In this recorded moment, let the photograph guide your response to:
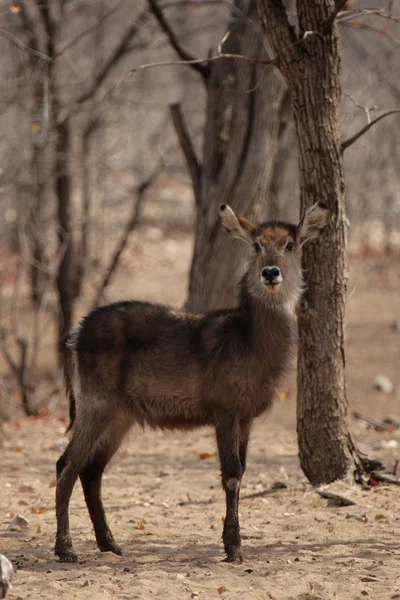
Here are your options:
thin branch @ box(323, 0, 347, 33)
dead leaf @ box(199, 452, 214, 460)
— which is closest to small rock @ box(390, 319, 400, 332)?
dead leaf @ box(199, 452, 214, 460)

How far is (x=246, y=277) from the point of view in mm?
6062

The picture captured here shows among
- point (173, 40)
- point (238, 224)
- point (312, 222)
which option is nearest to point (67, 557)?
point (238, 224)

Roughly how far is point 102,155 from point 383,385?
5.62m

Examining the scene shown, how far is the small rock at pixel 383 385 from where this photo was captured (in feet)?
42.7

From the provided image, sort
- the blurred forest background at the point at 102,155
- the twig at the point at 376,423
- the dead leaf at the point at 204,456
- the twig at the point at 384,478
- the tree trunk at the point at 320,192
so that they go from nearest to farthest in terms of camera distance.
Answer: the tree trunk at the point at 320,192 < the twig at the point at 384,478 < the dead leaf at the point at 204,456 < the twig at the point at 376,423 < the blurred forest background at the point at 102,155

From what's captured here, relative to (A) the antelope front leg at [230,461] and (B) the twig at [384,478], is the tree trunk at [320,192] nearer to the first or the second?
(B) the twig at [384,478]

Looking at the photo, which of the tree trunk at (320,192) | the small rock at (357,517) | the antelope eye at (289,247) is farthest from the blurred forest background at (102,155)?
the small rock at (357,517)

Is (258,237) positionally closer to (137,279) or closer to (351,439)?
(351,439)

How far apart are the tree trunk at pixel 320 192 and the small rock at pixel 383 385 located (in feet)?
20.9

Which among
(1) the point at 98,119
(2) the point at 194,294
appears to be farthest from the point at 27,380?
(1) the point at 98,119

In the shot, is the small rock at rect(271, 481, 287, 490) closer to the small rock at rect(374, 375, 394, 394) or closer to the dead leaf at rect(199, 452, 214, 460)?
the dead leaf at rect(199, 452, 214, 460)

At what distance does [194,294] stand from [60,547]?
4292mm

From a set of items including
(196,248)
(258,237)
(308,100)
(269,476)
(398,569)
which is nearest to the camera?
(398,569)

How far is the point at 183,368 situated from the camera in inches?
226
